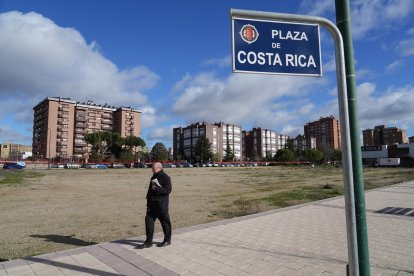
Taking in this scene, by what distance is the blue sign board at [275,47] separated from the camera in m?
2.79

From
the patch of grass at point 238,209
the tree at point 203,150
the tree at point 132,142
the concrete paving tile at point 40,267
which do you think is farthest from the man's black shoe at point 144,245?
the tree at point 203,150

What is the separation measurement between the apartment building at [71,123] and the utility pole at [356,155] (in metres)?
109

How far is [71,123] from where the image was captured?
11012cm

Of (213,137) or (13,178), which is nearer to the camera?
(13,178)

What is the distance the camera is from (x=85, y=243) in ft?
22.2

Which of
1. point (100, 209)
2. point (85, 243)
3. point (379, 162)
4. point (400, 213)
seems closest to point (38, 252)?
point (85, 243)

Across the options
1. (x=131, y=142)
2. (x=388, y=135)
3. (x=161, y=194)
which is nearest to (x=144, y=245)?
(x=161, y=194)

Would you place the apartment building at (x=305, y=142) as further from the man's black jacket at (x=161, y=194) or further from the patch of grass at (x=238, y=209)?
the man's black jacket at (x=161, y=194)

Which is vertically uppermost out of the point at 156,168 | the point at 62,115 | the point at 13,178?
the point at 62,115

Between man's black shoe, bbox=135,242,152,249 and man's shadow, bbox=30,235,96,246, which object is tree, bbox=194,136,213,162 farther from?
man's black shoe, bbox=135,242,152,249

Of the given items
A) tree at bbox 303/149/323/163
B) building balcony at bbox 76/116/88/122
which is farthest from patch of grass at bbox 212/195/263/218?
building balcony at bbox 76/116/88/122

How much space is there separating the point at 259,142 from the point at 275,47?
512ft

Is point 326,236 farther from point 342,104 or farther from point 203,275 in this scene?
point 342,104

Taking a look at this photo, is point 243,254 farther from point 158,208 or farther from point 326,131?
point 326,131
